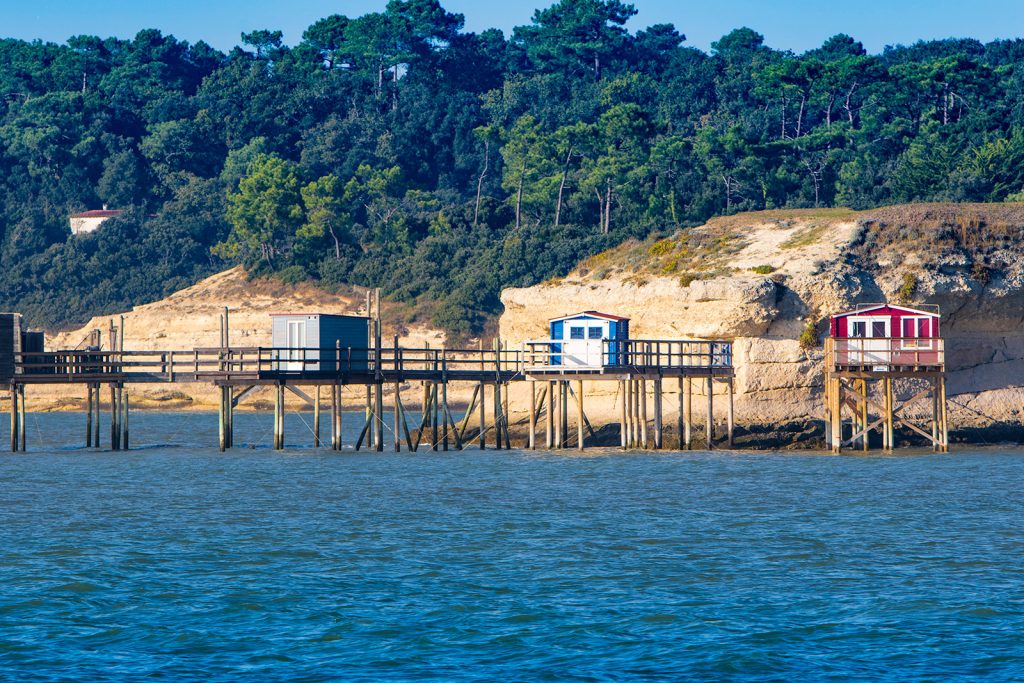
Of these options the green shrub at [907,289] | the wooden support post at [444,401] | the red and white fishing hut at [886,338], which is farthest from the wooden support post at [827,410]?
the wooden support post at [444,401]

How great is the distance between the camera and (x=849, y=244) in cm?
6475

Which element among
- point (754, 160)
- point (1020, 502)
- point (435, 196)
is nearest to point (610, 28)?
point (435, 196)

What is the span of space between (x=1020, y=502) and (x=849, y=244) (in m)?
25.4

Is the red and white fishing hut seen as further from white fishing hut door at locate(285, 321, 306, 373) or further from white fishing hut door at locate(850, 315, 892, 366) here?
white fishing hut door at locate(285, 321, 306, 373)

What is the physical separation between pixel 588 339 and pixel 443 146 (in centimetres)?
10625

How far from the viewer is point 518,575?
29.5 meters

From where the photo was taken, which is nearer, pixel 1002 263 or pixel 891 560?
pixel 891 560

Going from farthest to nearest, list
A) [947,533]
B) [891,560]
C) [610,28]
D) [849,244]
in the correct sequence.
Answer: [610,28]
[849,244]
[947,533]
[891,560]

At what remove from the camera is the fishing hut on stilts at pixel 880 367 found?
53.4m

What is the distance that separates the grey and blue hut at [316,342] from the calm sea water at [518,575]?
4887 mm

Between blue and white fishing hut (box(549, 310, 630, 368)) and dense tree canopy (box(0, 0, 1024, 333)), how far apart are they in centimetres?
5363

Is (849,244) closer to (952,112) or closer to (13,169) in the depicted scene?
(952,112)

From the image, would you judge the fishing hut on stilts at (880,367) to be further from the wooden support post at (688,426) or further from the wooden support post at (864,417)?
the wooden support post at (688,426)

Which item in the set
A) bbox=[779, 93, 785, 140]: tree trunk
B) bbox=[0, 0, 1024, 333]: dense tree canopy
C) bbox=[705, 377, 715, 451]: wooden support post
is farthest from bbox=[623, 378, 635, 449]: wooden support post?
bbox=[779, 93, 785, 140]: tree trunk
